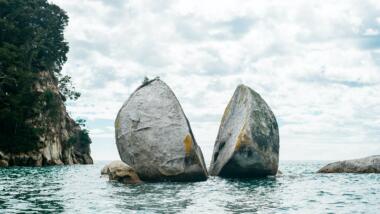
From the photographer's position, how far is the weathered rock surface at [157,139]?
23812mm

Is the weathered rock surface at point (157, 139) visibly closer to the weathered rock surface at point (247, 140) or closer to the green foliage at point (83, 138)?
the weathered rock surface at point (247, 140)

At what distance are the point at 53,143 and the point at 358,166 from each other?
143 feet

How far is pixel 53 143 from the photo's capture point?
66.3 metres

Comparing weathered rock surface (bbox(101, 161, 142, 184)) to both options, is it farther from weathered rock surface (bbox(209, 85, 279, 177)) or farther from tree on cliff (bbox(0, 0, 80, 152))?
tree on cliff (bbox(0, 0, 80, 152))

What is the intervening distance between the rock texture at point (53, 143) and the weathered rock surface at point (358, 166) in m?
34.3

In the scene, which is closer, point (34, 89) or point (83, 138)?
point (34, 89)

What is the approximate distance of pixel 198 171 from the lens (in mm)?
24844

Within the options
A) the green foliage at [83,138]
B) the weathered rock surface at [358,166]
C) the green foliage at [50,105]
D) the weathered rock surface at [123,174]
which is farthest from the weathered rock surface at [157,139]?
the green foliage at [83,138]

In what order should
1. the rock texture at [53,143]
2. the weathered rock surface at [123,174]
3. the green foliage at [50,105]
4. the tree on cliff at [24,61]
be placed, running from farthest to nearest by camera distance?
the green foliage at [50,105] < the rock texture at [53,143] < the tree on cliff at [24,61] < the weathered rock surface at [123,174]

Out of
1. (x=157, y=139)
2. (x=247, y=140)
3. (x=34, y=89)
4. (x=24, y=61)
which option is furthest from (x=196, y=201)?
(x=34, y=89)

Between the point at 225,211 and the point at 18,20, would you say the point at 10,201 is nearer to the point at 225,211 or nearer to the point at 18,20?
the point at 225,211

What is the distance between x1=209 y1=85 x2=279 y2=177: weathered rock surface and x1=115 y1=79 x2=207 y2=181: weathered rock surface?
2.24m

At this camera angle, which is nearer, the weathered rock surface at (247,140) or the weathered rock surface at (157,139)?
the weathered rock surface at (157,139)

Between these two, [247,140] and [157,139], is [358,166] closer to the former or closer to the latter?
[247,140]
